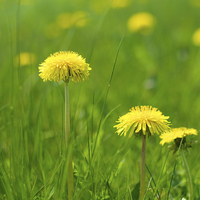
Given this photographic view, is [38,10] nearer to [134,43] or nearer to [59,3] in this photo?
[59,3]

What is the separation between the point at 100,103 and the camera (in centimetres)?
183

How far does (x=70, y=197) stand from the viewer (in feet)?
2.48

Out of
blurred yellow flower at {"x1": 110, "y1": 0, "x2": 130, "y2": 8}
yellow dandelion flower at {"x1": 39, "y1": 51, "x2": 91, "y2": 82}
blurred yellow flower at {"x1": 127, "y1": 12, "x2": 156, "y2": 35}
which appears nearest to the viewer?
yellow dandelion flower at {"x1": 39, "y1": 51, "x2": 91, "y2": 82}

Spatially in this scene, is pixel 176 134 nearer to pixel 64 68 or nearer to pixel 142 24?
pixel 64 68

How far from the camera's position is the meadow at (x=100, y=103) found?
810mm

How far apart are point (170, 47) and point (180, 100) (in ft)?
3.30

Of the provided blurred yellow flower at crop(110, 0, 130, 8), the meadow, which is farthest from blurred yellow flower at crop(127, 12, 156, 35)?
blurred yellow flower at crop(110, 0, 130, 8)

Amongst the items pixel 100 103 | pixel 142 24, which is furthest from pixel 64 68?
pixel 142 24

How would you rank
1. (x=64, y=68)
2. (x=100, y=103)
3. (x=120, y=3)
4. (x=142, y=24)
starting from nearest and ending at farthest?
1. (x=64, y=68)
2. (x=100, y=103)
3. (x=142, y=24)
4. (x=120, y=3)

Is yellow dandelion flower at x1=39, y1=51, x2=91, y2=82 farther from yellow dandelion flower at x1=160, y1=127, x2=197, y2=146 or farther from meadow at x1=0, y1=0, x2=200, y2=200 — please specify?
yellow dandelion flower at x1=160, y1=127, x2=197, y2=146

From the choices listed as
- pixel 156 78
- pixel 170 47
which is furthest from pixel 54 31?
pixel 156 78

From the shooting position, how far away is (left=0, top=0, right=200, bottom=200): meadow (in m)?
0.81

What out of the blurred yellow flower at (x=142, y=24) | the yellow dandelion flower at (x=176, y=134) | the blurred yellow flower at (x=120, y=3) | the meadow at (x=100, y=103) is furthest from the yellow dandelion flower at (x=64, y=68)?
the blurred yellow flower at (x=120, y=3)

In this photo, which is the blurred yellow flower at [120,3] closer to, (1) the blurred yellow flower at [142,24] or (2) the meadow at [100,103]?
(2) the meadow at [100,103]
